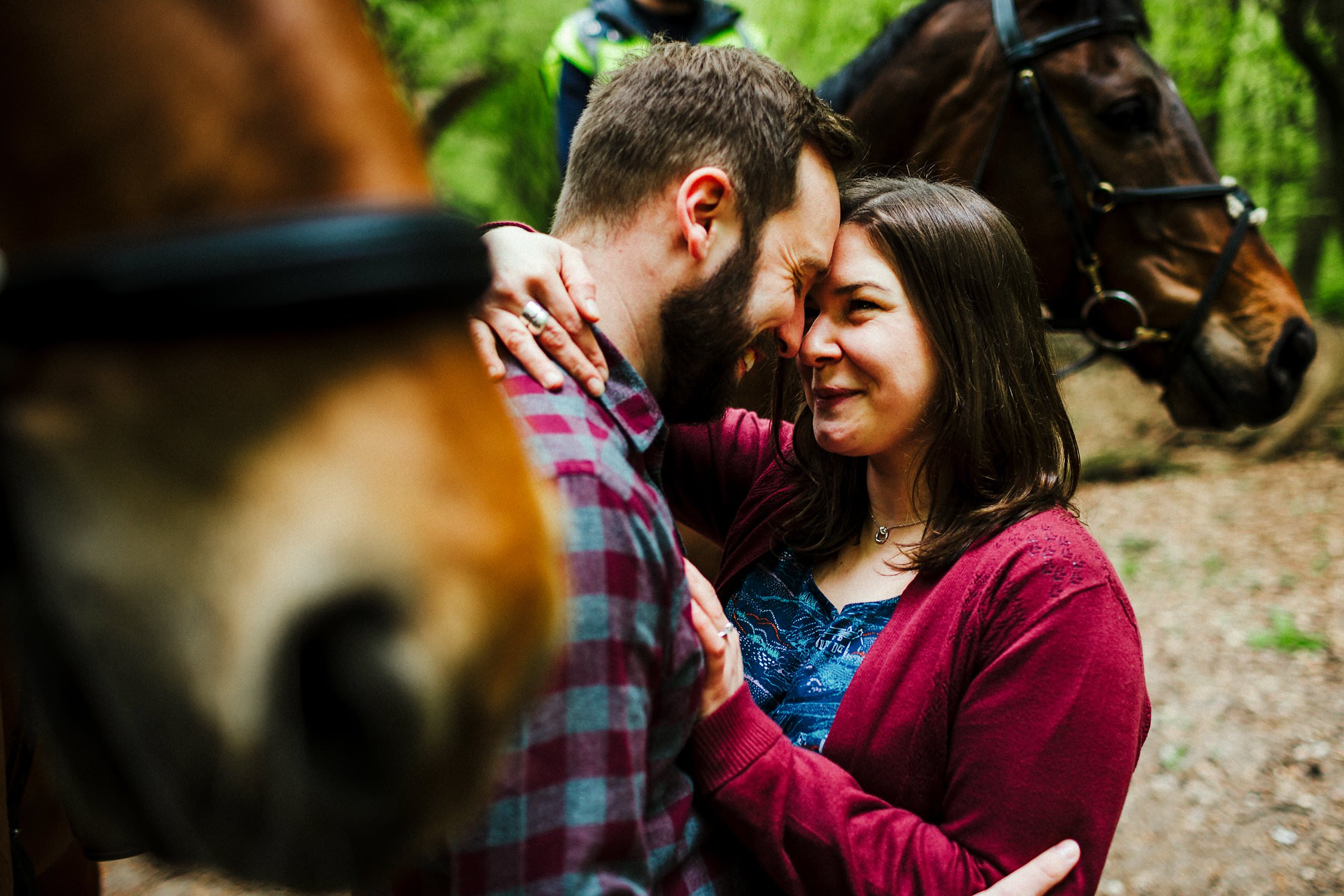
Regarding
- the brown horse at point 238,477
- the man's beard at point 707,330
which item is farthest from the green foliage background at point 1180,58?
the brown horse at point 238,477

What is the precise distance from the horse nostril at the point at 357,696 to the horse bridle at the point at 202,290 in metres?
0.12

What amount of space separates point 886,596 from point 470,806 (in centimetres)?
127

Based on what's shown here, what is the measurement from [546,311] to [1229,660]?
5186 millimetres

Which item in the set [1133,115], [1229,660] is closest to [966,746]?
[1133,115]

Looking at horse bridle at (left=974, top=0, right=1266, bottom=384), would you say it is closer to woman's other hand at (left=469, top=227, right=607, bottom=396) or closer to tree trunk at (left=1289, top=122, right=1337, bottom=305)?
woman's other hand at (left=469, top=227, right=607, bottom=396)

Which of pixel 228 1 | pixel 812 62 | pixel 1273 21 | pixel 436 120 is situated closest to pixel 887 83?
pixel 228 1

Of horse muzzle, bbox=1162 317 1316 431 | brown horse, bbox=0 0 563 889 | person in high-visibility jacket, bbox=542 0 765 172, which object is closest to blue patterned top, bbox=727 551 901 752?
brown horse, bbox=0 0 563 889

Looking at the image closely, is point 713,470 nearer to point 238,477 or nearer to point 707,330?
point 707,330

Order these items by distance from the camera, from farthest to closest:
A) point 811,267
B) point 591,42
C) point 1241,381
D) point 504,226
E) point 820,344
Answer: point 591,42
point 1241,381
point 820,344
point 811,267
point 504,226

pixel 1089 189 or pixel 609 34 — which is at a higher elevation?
pixel 609 34

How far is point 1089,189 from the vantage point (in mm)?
3049

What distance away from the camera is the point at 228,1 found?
643 millimetres

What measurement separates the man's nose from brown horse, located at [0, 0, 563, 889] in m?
1.18

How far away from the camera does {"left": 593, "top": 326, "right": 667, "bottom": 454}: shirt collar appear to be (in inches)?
56.0
